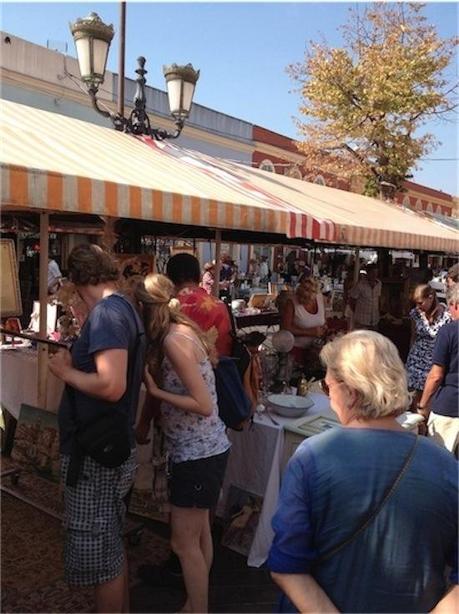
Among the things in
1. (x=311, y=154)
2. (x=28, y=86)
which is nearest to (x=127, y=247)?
(x=28, y=86)

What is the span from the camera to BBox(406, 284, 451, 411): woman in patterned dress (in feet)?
13.9

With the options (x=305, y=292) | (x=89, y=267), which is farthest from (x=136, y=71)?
(x=89, y=267)

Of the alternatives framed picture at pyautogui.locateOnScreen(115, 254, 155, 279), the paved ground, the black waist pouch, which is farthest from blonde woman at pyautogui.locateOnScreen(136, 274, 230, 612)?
framed picture at pyautogui.locateOnScreen(115, 254, 155, 279)

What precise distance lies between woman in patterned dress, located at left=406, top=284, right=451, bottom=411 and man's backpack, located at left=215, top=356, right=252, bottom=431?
236 centimetres

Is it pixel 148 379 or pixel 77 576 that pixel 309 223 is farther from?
pixel 77 576

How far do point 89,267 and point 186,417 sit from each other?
2.41ft

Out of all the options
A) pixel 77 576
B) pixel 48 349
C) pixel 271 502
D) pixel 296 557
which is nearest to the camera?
pixel 296 557

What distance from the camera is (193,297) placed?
2668 millimetres

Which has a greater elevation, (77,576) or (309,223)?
(309,223)

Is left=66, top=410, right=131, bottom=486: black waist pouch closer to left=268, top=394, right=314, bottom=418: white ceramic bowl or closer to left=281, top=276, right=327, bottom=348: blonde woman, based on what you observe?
left=268, top=394, right=314, bottom=418: white ceramic bowl

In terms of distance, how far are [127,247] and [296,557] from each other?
424 cm

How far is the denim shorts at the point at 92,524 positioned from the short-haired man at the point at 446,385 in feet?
7.25

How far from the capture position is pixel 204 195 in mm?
3168

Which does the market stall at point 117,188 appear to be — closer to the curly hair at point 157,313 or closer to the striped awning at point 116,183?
the striped awning at point 116,183
